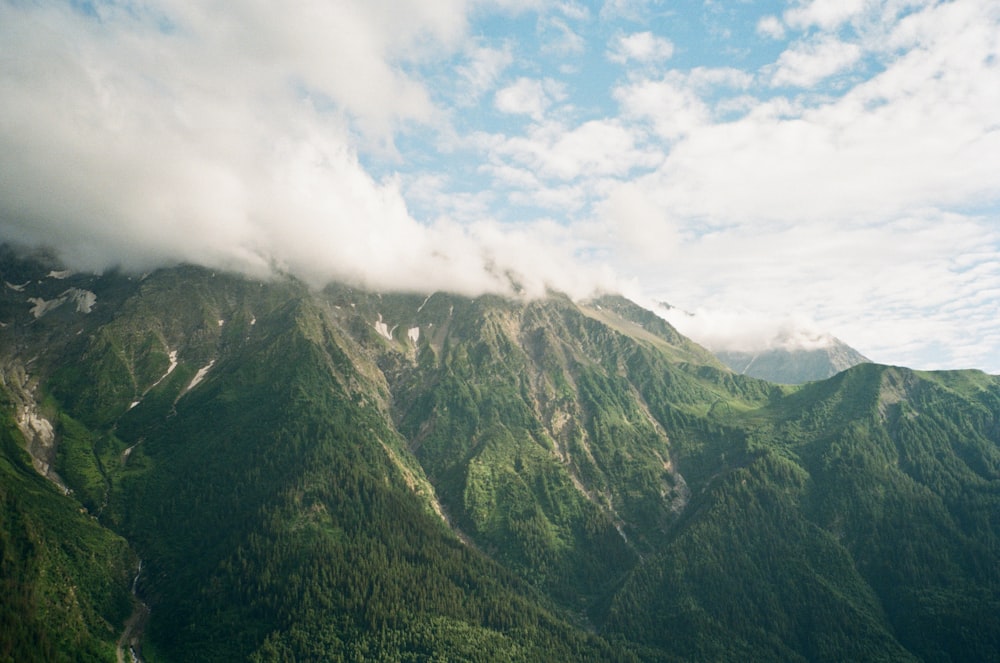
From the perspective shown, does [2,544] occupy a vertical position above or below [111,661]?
above

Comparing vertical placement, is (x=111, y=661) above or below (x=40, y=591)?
below

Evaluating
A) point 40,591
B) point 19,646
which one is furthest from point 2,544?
point 19,646

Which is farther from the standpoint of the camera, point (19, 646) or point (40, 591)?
point (40, 591)

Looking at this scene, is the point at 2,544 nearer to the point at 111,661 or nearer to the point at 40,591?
the point at 40,591

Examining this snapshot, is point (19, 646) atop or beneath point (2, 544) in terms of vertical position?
beneath

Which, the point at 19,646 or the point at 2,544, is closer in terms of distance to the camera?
the point at 19,646

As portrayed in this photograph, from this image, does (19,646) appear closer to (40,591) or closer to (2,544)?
(40,591)

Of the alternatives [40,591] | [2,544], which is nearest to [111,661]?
[40,591]

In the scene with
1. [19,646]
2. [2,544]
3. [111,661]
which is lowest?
[111,661]
